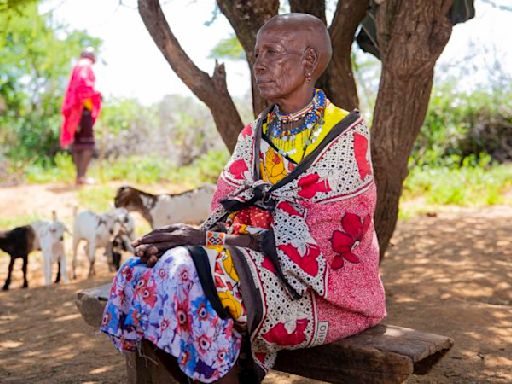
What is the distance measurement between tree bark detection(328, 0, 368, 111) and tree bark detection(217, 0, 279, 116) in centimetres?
47

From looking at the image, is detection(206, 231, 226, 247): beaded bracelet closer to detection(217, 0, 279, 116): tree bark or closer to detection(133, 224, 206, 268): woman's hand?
detection(133, 224, 206, 268): woman's hand

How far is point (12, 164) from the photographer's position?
52.1 ft

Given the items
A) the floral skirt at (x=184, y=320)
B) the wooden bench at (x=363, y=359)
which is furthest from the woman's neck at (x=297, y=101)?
the wooden bench at (x=363, y=359)

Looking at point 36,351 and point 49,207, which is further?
point 49,207

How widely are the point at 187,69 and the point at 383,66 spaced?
129 centimetres

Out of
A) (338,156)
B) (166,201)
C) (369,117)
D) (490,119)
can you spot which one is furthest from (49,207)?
(338,156)

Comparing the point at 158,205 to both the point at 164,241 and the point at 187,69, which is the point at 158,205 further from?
the point at 164,241

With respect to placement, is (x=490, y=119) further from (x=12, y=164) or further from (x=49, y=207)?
(x=12, y=164)

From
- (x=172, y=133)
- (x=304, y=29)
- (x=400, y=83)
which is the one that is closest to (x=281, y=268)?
(x=304, y=29)

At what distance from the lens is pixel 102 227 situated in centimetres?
729

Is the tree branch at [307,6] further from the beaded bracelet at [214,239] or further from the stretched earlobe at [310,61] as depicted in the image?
the beaded bracelet at [214,239]

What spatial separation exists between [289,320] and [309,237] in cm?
32

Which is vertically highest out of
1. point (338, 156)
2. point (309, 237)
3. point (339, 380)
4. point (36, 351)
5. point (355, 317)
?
point (338, 156)

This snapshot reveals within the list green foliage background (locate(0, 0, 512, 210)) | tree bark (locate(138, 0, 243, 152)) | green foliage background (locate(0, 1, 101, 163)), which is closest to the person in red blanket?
green foliage background (locate(0, 0, 512, 210))
